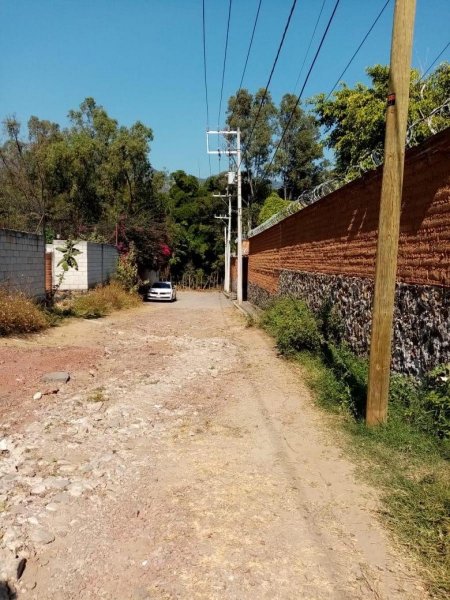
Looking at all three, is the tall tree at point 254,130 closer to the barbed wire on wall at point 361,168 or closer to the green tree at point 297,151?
the green tree at point 297,151

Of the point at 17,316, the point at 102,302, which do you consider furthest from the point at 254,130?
the point at 17,316

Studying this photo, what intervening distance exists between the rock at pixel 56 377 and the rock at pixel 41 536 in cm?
421

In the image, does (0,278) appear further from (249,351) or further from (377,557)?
(377,557)

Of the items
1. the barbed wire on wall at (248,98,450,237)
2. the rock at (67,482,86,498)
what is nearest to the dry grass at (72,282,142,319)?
the barbed wire on wall at (248,98,450,237)

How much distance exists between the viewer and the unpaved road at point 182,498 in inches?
112

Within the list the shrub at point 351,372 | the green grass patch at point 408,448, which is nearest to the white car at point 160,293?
the shrub at point 351,372

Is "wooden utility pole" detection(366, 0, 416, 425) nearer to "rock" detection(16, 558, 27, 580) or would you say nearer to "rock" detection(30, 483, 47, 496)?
"rock" detection(30, 483, 47, 496)

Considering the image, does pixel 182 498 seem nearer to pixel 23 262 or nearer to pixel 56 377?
pixel 56 377

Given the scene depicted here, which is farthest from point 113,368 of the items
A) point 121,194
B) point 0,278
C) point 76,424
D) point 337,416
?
point 121,194

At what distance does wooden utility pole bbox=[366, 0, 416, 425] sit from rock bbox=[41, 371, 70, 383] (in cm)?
460

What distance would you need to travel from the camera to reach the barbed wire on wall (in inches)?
215

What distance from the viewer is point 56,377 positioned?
737 cm

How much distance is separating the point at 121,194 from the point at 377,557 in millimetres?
36708

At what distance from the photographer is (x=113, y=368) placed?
856 centimetres
